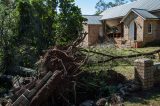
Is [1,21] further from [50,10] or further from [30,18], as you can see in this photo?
[50,10]

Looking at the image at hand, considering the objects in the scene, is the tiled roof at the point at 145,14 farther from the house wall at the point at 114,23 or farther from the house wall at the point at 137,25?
the house wall at the point at 114,23

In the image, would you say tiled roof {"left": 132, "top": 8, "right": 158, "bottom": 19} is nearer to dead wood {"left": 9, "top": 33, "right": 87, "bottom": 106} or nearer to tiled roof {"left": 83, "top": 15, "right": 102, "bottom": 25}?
tiled roof {"left": 83, "top": 15, "right": 102, "bottom": 25}

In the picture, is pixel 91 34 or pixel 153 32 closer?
pixel 153 32

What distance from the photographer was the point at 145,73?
836cm

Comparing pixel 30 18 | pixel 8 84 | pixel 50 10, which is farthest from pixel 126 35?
pixel 8 84

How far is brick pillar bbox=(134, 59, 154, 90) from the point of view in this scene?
8.34m

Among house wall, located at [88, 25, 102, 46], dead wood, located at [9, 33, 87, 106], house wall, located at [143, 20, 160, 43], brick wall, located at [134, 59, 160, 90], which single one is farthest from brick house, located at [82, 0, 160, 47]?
dead wood, located at [9, 33, 87, 106]

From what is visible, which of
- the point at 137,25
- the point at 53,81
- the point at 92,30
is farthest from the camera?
the point at 92,30

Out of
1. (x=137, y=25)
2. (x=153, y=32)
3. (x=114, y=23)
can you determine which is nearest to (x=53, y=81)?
(x=137, y=25)

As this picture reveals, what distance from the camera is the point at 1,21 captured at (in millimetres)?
11898

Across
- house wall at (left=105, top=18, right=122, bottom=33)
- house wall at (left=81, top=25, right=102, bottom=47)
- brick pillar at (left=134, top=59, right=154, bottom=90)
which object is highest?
house wall at (left=105, top=18, right=122, bottom=33)

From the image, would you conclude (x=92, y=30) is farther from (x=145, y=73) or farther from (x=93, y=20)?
(x=145, y=73)

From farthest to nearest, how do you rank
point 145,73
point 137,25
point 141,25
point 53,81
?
point 137,25, point 141,25, point 145,73, point 53,81

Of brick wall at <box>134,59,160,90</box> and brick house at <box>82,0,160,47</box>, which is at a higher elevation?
brick house at <box>82,0,160,47</box>
